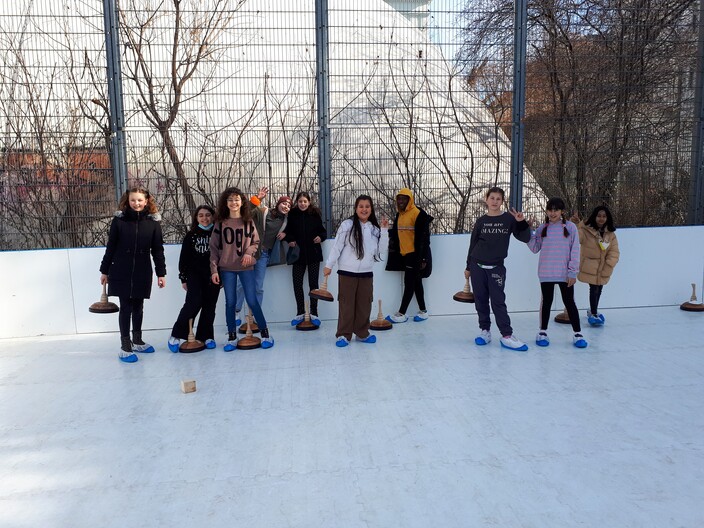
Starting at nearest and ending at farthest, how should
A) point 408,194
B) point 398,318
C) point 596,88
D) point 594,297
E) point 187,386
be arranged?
point 187,386 < point 594,297 < point 408,194 < point 398,318 < point 596,88

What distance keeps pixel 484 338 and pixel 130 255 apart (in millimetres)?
3387

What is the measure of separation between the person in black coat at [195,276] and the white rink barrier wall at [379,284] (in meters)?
0.89

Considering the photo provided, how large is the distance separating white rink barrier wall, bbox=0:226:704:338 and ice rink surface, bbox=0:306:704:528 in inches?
27.9

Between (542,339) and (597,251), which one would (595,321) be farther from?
(542,339)

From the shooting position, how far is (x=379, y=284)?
278 inches

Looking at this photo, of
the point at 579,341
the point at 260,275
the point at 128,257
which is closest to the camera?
the point at 128,257

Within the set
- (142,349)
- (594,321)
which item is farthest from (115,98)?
(594,321)

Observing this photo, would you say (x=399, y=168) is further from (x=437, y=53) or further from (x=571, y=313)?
(x=571, y=313)

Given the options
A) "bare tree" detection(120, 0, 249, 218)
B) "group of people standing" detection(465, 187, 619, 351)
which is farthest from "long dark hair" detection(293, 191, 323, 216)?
"group of people standing" detection(465, 187, 619, 351)

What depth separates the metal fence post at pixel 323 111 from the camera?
6734 mm

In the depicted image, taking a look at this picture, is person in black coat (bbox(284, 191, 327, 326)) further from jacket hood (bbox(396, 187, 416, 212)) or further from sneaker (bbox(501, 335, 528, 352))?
sneaker (bbox(501, 335, 528, 352))

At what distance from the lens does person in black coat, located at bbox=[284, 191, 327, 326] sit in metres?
6.65

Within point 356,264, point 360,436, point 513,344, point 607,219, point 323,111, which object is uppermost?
point 323,111

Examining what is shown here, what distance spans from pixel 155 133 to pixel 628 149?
5.59 meters
